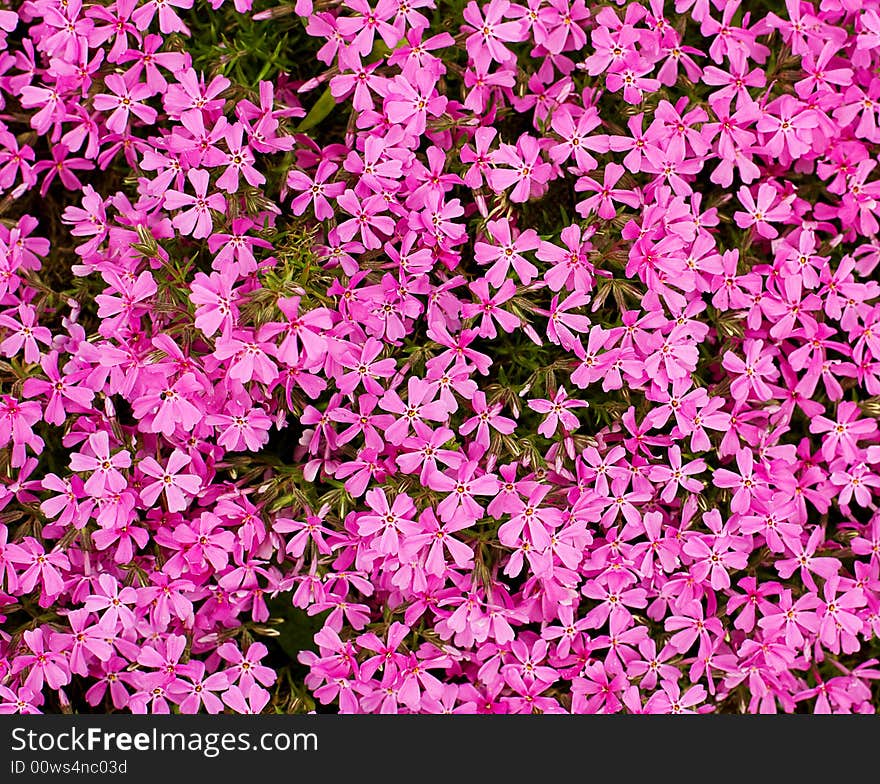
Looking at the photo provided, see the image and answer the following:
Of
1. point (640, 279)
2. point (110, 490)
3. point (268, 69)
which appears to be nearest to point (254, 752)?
point (110, 490)

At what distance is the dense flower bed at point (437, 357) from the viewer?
1.60m

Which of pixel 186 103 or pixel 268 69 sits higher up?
pixel 268 69

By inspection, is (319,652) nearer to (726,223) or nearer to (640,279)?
(640,279)

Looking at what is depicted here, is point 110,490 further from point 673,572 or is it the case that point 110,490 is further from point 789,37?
point 789,37

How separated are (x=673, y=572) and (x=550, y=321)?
570mm

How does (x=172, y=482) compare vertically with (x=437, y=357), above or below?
below

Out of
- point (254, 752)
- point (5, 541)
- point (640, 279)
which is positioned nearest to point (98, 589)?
point (5, 541)

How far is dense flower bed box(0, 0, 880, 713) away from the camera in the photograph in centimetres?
160

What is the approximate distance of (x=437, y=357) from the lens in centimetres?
A: 161

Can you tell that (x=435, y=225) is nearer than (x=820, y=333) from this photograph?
Yes

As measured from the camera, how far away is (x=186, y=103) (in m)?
1.59

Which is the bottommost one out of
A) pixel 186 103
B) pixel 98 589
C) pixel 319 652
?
pixel 319 652

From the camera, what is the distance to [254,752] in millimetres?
1658

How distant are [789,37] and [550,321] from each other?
2.43 feet
